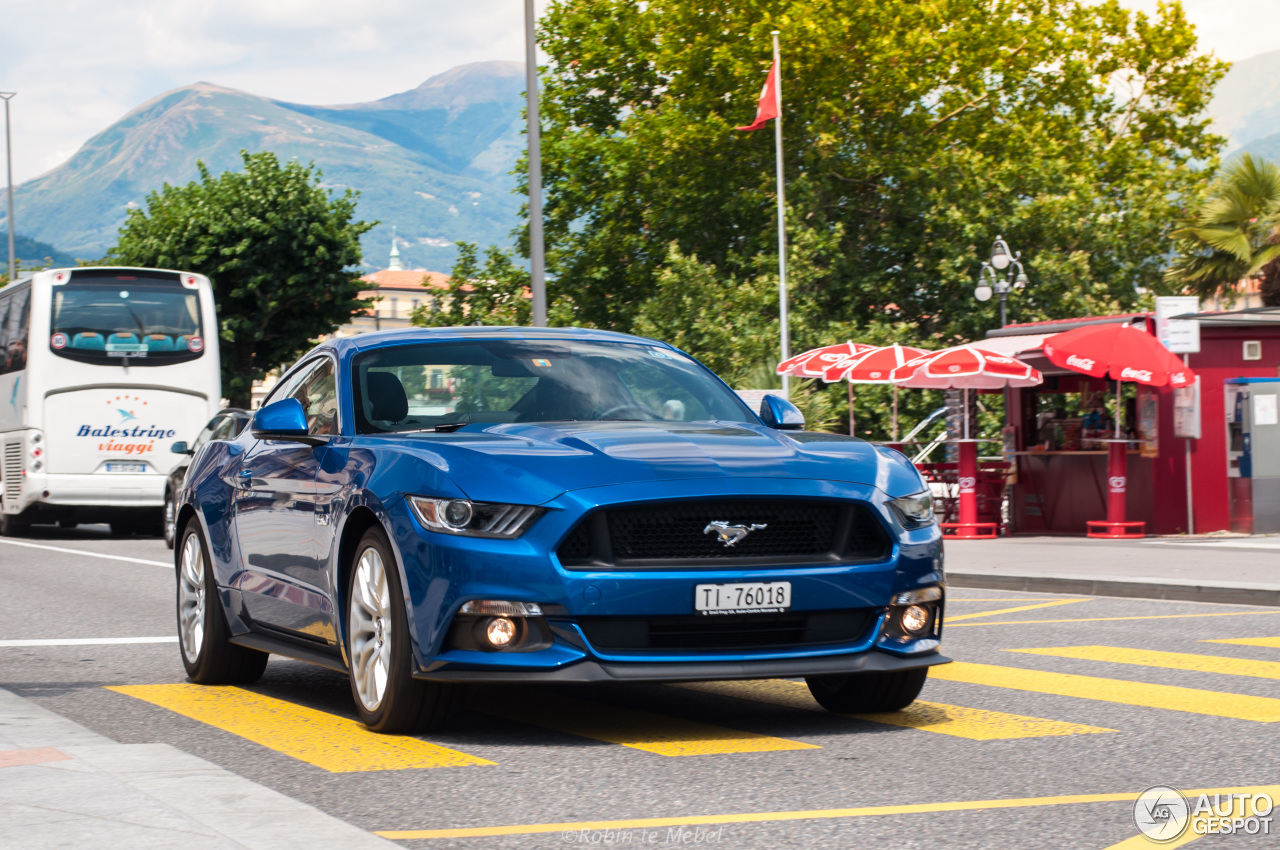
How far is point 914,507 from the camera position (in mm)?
6020

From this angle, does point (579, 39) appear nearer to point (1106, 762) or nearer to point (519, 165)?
point (519, 165)

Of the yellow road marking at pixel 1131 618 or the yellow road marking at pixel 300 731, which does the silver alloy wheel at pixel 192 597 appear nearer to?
the yellow road marking at pixel 300 731

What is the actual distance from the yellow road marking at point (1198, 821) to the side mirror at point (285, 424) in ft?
11.9

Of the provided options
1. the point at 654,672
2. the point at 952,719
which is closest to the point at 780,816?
the point at 654,672

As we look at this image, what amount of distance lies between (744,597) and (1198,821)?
1715 mm

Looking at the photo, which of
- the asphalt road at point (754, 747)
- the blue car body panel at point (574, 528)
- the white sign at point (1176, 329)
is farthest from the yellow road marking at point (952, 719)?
the white sign at point (1176, 329)

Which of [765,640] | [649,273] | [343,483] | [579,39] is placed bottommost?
[765,640]

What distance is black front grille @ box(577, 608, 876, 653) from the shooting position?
5.55 m

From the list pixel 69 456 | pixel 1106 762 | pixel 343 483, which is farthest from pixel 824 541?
pixel 69 456

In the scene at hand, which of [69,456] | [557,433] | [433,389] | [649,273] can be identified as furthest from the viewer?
[649,273]

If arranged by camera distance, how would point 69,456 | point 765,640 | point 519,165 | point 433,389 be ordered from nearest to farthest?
point 765,640 → point 433,389 → point 69,456 → point 519,165

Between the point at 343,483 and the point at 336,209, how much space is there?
143 ft

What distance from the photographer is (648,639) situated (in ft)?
18.3

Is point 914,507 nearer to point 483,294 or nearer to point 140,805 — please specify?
point 140,805
